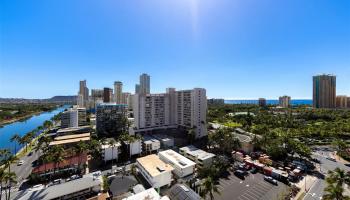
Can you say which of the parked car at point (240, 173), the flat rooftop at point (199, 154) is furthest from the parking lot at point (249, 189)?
the flat rooftop at point (199, 154)

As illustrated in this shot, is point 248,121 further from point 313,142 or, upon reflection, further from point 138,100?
point 138,100

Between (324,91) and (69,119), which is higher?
(324,91)

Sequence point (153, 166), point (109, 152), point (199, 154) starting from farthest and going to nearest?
point (109, 152) → point (199, 154) → point (153, 166)

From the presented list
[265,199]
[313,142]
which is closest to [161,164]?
[265,199]

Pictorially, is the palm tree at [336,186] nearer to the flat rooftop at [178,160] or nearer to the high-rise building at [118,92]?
the flat rooftop at [178,160]

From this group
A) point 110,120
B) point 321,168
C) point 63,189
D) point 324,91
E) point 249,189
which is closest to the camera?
point 63,189

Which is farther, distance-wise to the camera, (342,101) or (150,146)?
(342,101)

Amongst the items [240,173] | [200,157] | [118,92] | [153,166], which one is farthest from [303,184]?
[118,92]

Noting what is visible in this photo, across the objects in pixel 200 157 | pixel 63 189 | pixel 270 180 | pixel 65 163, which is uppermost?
pixel 200 157

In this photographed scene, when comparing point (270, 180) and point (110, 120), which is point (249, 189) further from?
point (110, 120)
